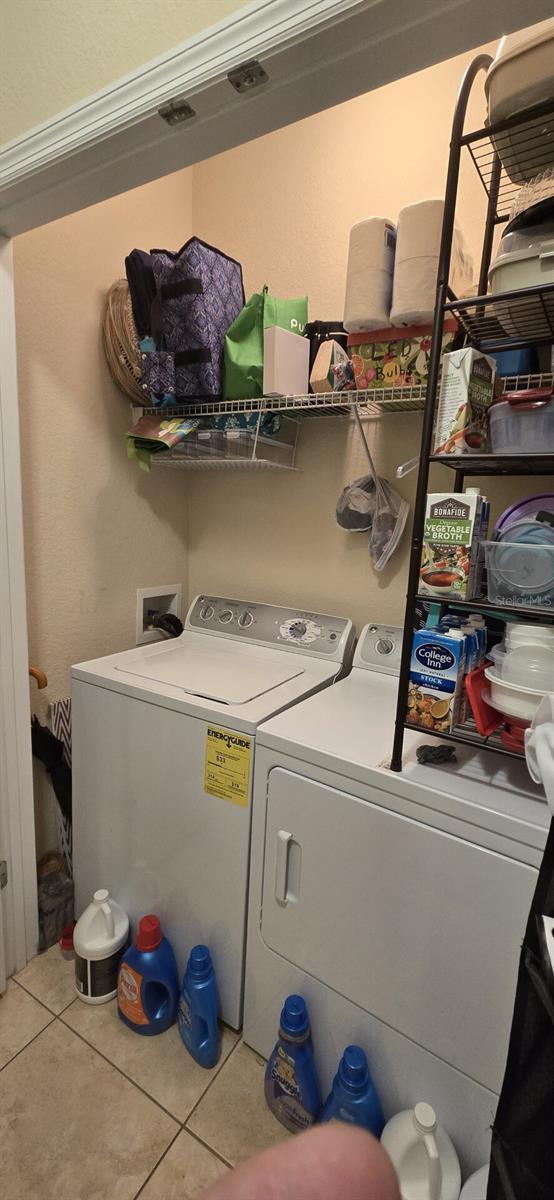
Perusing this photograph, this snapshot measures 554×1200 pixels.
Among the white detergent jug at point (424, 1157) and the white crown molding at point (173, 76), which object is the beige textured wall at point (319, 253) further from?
the white detergent jug at point (424, 1157)

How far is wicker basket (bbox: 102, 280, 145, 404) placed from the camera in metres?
1.70

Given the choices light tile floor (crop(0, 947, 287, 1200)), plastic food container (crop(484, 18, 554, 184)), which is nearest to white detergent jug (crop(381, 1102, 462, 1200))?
light tile floor (crop(0, 947, 287, 1200))

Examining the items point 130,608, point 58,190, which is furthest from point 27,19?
point 130,608

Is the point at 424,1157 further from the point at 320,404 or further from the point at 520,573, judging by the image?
the point at 320,404

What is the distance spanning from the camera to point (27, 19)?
94 cm

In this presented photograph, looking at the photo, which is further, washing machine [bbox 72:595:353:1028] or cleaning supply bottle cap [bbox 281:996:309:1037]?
washing machine [bbox 72:595:353:1028]

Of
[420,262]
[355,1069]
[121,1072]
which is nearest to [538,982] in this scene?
[355,1069]

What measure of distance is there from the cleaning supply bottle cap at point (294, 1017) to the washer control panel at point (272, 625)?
0.92 meters

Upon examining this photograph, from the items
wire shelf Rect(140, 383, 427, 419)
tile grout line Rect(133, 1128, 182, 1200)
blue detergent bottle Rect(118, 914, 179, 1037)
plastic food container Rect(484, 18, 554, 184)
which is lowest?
tile grout line Rect(133, 1128, 182, 1200)

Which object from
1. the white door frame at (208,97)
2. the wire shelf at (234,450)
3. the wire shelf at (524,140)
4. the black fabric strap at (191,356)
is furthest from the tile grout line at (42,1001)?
the wire shelf at (524,140)

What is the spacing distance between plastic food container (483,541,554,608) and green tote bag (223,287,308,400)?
97 centimetres

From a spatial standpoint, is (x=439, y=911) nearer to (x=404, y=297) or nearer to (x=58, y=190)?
(x=404, y=297)

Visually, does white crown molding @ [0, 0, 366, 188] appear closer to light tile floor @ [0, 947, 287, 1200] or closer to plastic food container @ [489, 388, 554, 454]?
plastic food container @ [489, 388, 554, 454]

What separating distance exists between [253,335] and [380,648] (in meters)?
1.06
